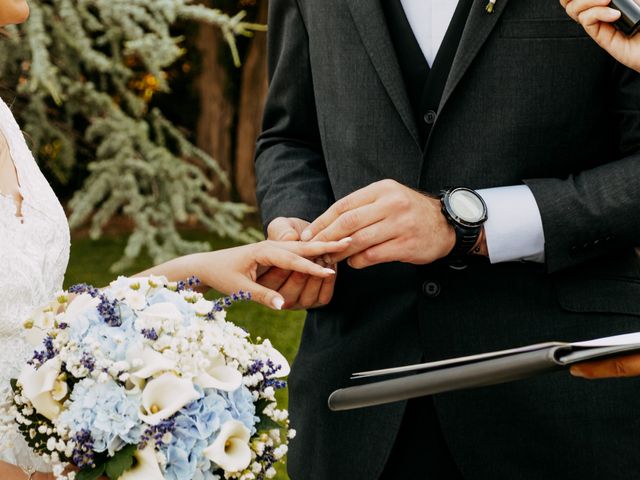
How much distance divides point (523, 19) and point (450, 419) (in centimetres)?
95

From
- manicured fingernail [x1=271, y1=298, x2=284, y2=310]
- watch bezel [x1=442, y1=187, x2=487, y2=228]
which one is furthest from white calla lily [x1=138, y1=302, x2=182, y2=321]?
watch bezel [x1=442, y1=187, x2=487, y2=228]

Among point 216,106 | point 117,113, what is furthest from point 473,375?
point 216,106

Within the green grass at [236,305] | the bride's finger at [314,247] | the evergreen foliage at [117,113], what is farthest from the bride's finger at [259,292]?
the evergreen foliage at [117,113]

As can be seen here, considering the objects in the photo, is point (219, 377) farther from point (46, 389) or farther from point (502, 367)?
point (502, 367)

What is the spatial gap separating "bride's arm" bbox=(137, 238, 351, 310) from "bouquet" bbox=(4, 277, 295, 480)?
1.15 feet

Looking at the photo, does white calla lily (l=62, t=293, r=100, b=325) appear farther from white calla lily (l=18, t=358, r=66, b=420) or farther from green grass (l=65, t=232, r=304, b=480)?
green grass (l=65, t=232, r=304, b=480)

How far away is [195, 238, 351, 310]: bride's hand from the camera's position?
82.6 inches

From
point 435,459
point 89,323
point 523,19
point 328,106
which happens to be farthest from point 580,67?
point 89,323

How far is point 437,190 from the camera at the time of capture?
2.20m

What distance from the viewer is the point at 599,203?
2.05 meters

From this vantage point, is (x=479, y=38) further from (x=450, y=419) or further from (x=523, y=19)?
(x=450, y=419)

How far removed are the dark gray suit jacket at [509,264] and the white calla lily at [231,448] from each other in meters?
0.63

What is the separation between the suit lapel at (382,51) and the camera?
7.17ft

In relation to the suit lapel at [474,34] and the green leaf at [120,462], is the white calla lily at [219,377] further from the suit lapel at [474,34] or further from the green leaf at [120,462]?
the suit lapel at [474,34]
